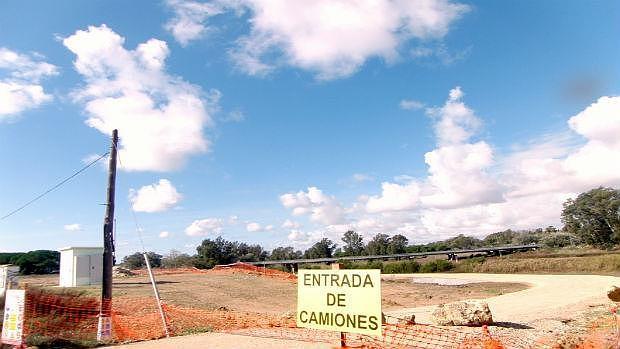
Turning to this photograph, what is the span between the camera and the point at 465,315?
15.8 metres

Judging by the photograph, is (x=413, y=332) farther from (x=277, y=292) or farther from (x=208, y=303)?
(x=277, y=292)

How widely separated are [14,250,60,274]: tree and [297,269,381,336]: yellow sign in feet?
197

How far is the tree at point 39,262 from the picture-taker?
59.5 m

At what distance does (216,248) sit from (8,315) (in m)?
81.2

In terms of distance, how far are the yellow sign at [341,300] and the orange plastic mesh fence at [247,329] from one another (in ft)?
12.9

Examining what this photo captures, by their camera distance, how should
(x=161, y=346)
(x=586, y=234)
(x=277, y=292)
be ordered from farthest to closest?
(x=586, y=234)
(x=277, y=292)
(x=161, y=346)

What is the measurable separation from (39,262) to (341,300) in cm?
6353

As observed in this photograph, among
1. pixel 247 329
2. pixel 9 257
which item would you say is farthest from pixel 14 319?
pixel 9 257

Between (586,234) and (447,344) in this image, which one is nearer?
(447,344)

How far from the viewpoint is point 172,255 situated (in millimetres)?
102188

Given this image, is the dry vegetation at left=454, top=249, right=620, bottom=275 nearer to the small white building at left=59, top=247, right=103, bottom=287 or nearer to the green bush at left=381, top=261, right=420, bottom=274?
the green bush at left=381, top=261, right=420, bottom=274

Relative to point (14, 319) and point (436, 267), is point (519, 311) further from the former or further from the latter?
point (436, 267)

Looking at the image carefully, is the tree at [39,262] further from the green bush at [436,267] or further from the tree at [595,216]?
the tree at [595,216]

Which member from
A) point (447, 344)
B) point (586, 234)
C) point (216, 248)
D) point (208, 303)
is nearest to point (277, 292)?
point (208, 303)
